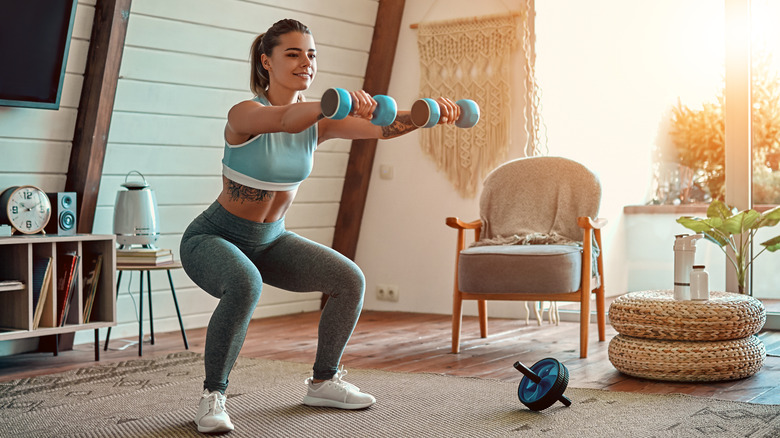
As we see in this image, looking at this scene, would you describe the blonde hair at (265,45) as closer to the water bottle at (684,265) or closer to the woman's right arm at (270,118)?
the woman's right arm at (270,118)

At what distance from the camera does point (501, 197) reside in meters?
3.99

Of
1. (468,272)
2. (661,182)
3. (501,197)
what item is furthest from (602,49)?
(468,272)

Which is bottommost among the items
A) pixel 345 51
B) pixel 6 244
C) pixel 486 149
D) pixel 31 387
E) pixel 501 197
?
pixel 31 387

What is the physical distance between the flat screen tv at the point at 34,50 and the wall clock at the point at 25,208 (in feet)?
1.17

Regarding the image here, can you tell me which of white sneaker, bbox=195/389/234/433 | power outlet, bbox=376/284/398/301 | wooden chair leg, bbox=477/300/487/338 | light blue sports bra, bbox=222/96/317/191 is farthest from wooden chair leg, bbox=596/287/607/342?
white sneaker, bbox=195/389/234/433

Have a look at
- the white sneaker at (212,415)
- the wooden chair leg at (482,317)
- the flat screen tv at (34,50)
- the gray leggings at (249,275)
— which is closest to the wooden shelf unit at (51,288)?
the flat screen tv at (34,50)

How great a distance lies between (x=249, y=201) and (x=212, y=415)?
23.4 inches

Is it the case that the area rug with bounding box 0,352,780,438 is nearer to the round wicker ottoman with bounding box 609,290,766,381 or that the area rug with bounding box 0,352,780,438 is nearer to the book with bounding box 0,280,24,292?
the round wicker ottoman with bounding box 609,290,766,381

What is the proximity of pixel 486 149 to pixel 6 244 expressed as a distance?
2.48 meters

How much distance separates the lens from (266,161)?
7.70 feet

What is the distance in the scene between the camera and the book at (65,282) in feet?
11.4

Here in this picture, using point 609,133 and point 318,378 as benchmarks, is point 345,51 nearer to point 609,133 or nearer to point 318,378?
point 609,133

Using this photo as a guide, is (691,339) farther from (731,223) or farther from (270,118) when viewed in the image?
(270,118)

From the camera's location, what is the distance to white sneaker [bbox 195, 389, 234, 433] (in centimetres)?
228
